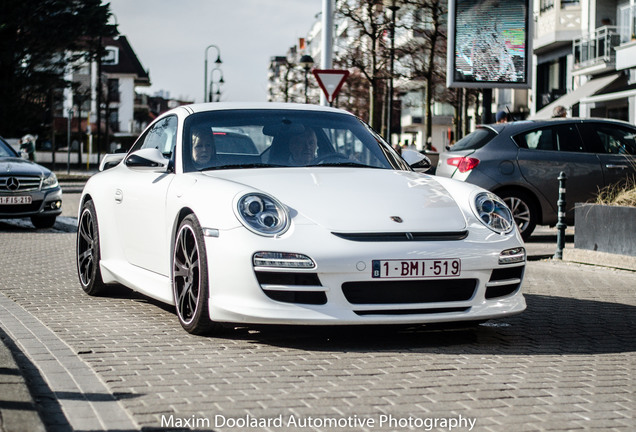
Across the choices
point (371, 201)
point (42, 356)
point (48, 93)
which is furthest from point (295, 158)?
point (48, 93)

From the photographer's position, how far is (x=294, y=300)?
5738 millimetres

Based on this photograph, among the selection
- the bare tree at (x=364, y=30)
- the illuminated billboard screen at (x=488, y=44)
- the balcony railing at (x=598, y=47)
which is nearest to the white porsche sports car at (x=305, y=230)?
the illuminated billboard screen at (x=488, y=44)

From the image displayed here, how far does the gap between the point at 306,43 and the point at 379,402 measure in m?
145

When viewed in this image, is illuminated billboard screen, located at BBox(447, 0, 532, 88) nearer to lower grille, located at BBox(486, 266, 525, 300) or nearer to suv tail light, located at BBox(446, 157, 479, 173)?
suv tail light, located at BBox(446, 157, 479, 173)

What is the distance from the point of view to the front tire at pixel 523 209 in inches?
556

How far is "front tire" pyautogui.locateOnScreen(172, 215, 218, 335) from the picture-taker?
6.02m

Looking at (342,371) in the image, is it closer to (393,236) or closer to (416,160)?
(393,236)

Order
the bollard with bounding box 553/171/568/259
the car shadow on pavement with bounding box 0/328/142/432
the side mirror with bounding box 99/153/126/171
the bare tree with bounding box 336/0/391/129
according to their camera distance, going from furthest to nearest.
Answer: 1. the bare tree with bounding box 336/0/391/129
2. the bollard with bounding box 553/171/568/259
3. the side mirror with bounding box 99/153/126/171
4. the car shadow on pavement with bounding box 0/328/142/432

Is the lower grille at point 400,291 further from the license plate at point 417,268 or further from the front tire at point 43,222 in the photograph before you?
the front tire at point 43,222

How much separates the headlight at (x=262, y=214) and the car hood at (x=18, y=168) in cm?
1105

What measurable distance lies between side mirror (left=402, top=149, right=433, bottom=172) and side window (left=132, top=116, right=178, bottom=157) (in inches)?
62.4

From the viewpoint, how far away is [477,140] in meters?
14.4

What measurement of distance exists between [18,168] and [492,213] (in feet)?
37.9

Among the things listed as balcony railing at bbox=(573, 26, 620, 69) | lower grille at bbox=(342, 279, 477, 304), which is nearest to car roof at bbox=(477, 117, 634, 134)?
lower grille at bbox=(342, 279, 477, 304)
